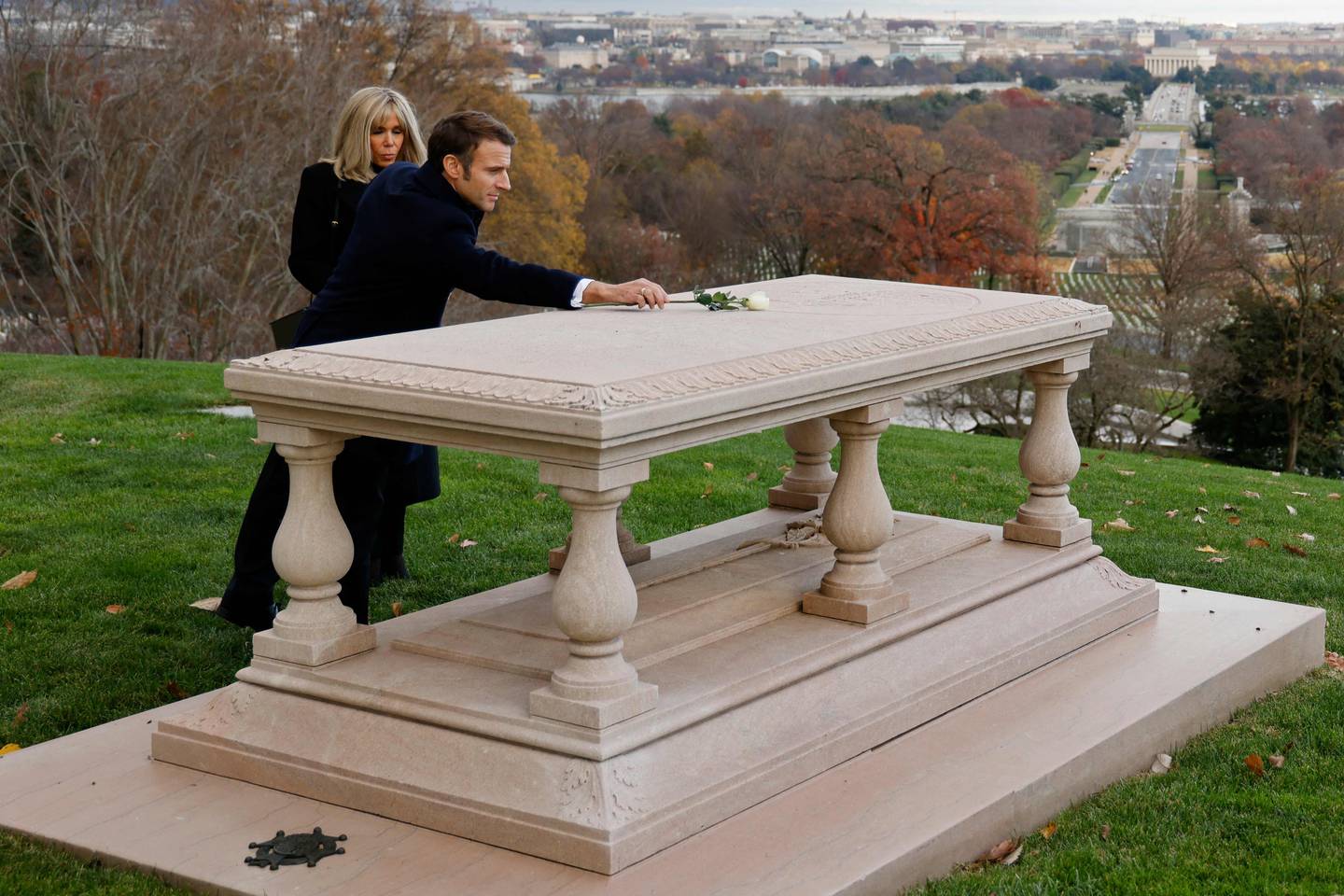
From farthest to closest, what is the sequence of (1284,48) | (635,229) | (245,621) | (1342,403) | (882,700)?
(1284,48), (635,229), (1342,403), (245,621), (882,700)

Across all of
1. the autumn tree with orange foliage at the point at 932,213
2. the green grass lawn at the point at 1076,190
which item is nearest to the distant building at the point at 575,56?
the green grass lawn at the point at 1076,190

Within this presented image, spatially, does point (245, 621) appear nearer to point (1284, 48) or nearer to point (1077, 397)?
point (1077, 397)

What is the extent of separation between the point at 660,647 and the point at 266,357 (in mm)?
1324

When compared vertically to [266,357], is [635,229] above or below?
below

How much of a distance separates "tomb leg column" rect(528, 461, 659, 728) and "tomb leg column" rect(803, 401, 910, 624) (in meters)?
1.05

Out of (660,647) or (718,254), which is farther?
(718,254)

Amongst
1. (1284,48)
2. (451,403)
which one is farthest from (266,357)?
(1284,48)

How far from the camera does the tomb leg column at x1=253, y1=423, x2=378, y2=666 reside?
405cm

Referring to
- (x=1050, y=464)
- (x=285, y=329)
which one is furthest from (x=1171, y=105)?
(x=285, y=329)

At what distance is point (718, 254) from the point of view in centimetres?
6050

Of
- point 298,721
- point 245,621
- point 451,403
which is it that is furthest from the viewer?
point 245,621

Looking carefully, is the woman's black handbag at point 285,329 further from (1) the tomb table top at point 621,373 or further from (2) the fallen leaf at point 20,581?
(2) the fallen leaf at point 20,581

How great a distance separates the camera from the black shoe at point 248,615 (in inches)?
207

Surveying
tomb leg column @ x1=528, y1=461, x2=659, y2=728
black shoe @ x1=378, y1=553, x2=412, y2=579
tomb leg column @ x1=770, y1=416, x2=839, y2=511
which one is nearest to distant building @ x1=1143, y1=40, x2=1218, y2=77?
tomb leg column @ x1=770, y1=416, x2=839, y2=511
